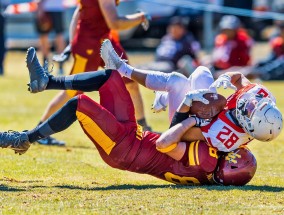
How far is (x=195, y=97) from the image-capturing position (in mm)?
6445

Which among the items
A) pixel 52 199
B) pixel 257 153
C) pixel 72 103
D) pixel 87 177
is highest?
pixel 72 103

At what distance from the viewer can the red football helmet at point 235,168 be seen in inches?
256

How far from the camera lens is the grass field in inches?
228

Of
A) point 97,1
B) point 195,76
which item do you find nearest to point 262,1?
point 97,1

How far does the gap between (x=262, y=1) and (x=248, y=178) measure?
16.7 meters

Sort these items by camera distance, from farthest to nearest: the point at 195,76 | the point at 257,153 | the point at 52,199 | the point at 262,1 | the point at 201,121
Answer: the point at 262,1
the point at 257,153
the point at 195,76
the point at 201,121
the point at 52,199

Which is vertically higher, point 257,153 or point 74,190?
point 74,190

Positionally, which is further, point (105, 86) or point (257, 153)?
point (257, 153)

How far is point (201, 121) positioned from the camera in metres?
6.51

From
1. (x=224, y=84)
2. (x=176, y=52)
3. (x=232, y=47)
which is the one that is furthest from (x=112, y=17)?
(x=176, y=52)

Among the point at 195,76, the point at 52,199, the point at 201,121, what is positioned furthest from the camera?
the point at 195,76

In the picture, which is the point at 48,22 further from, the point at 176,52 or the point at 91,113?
the point at 91,113

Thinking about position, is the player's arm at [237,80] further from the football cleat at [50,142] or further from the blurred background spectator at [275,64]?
the blurred background spectator at [275,64]

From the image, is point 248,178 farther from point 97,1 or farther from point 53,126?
point 97,1
